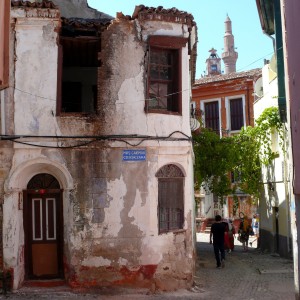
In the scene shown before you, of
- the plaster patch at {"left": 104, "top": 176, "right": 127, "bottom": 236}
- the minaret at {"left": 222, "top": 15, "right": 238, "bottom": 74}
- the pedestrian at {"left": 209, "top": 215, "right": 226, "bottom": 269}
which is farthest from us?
the minaret at {"left": 222, "top": 15, "right": 238, "bottom": 74}

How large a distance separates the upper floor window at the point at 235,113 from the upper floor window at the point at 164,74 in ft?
74.0

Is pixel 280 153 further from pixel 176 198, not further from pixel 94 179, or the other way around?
pixel 94 179

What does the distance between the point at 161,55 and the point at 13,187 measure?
15.9ft

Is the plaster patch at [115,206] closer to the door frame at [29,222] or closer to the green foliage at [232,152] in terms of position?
the door frame at [29,222]

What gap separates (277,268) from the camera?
52.8 feet

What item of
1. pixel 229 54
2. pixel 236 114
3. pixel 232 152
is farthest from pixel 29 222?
pixel 229 54

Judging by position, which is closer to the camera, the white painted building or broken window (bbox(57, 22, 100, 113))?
broken window (bbox(57, 22, 100, 113))

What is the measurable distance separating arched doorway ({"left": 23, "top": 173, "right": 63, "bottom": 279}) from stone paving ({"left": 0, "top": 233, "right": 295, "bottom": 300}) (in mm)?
744

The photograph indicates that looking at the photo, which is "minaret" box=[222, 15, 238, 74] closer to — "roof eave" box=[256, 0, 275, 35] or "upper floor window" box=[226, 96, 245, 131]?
"upper floor window" box=[226, 96, 245, 131]

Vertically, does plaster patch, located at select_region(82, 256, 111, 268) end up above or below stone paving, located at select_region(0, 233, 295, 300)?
above

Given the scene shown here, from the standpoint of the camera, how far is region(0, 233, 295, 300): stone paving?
38.5ft

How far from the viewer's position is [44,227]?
12648 millimetres

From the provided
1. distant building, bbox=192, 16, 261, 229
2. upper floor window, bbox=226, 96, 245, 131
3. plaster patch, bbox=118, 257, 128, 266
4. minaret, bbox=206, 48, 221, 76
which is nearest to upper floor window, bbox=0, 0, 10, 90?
plaster patch, bbox=118, 257, 128, 266

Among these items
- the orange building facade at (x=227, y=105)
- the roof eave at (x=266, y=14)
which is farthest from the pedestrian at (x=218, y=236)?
the orange building facade at (x=227, y=105)
